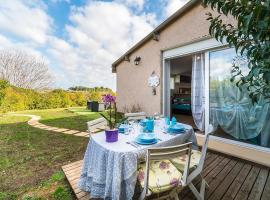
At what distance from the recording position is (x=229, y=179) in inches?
104

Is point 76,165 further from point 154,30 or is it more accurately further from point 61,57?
point 61,57

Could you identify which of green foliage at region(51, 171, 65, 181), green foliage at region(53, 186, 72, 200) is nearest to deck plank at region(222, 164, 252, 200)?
green foliage at region(53, 186, 72, 200)

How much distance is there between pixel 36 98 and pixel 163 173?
42.4 feet

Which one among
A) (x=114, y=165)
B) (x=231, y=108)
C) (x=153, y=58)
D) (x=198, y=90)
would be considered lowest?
(x=114, y=165)

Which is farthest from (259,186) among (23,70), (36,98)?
(23,70)

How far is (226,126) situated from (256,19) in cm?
306

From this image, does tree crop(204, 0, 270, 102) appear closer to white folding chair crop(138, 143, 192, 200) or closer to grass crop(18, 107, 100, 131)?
white folding chair crop(138, 143, 192, 200)

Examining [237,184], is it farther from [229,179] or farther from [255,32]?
[255,32]

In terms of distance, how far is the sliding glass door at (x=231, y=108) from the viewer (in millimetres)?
3180

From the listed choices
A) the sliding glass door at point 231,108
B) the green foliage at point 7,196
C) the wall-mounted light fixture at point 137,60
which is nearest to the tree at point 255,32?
the sliding glass door at point 231,108

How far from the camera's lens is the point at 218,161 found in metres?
3.31

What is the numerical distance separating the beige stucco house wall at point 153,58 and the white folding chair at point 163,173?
3.15m

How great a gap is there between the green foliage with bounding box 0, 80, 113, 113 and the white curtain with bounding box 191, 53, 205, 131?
5858mm

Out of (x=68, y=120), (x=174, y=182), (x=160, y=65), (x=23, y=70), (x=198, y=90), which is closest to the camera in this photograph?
(x=174, y=182)
